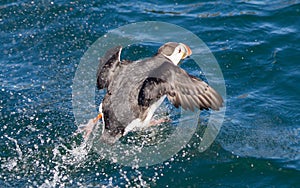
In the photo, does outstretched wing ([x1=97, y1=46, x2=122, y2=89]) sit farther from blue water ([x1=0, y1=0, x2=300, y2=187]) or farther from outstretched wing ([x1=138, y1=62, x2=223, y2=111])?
blue water ([x1=0, y1=0, x2=300, y2=187])

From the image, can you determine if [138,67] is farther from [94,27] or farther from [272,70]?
[94,27]

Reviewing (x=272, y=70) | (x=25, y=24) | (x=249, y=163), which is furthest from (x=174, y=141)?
(x=25, y=24)

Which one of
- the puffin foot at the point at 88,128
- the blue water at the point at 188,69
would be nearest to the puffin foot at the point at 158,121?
the blue water at the point at 188,69

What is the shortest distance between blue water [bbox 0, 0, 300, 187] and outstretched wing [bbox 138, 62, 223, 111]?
2.95ft

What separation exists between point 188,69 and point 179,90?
2.69 m

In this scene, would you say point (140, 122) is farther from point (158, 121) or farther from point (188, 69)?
point (188, 69)

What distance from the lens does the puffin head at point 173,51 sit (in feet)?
26.8

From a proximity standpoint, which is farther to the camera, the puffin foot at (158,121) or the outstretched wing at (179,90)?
the puffin foot at (158,121)

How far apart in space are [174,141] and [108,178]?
1267mm

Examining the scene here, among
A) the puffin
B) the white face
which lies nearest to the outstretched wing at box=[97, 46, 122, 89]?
the puffin

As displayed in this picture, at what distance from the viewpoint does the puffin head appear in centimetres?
818

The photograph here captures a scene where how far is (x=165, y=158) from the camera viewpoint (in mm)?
7621

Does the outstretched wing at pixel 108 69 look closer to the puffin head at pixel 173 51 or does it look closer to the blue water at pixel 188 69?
the puffin head at pixel 173 51

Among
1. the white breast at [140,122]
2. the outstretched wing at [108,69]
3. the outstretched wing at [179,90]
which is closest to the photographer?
the outstretched wing at [179,90]
